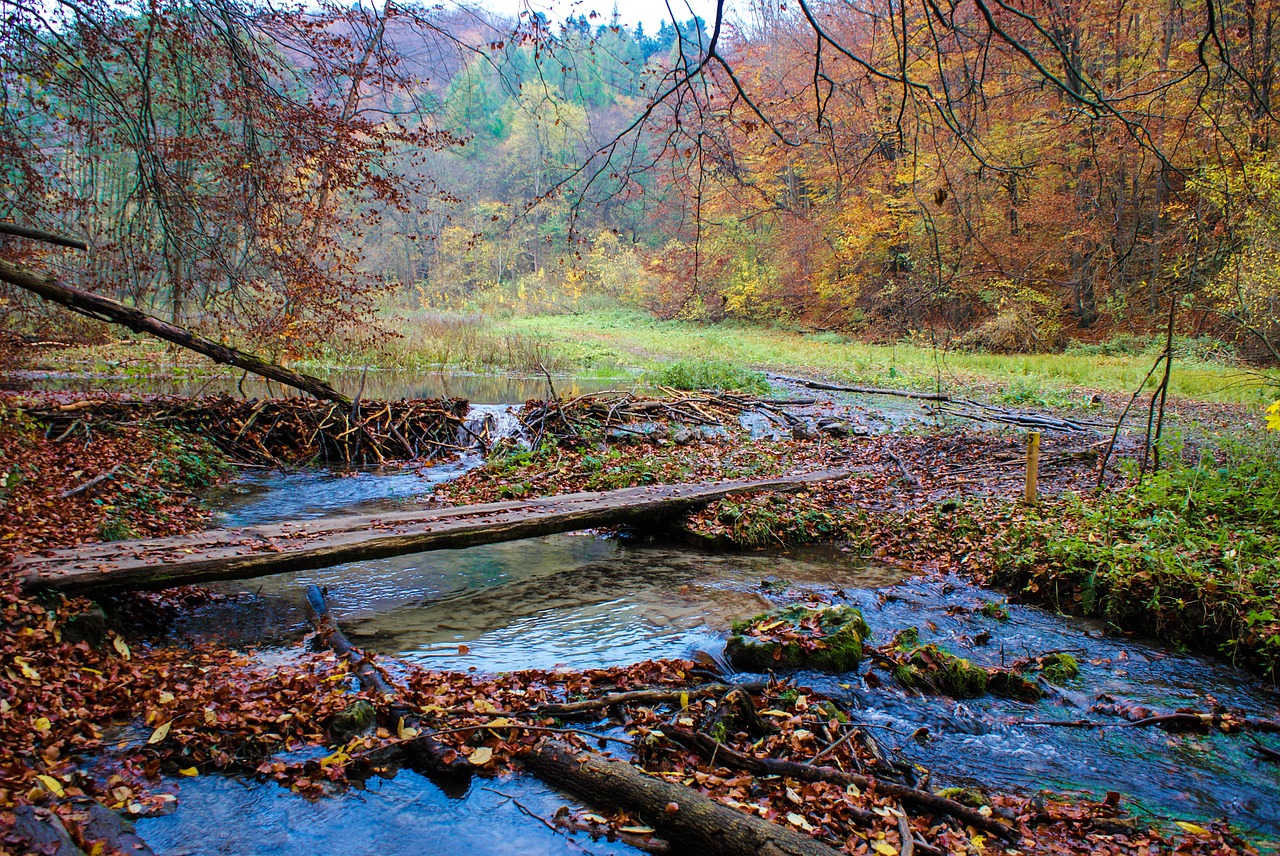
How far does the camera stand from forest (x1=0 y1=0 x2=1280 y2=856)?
11.0 ft

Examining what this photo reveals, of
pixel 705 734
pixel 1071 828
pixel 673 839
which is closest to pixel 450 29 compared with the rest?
pixel 705 734

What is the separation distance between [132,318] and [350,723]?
22.9 ft

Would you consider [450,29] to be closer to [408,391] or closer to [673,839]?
[673,839]

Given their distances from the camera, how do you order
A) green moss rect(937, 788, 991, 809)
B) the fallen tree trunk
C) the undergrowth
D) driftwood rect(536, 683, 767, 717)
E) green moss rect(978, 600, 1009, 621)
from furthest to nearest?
the fallen tree trunk < green moss rect(978, 600, 1009, 621) < the undergrowth < driftwood rect(536, 683, 767, 717) < green moss rect(937, 788, 991, 809)

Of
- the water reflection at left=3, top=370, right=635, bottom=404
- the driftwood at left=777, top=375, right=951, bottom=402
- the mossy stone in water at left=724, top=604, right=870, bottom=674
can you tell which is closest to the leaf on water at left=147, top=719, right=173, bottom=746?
the mossy stone in water at left=724, top=604, right=870, bottom=674

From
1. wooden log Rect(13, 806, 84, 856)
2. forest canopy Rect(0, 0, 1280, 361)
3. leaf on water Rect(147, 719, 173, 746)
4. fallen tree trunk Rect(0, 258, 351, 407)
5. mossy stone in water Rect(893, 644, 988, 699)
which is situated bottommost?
mossy stone in water Rect(893, 644, 988, 699)

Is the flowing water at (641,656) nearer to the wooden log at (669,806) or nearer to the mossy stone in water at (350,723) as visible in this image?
the wooden log at (669,806)

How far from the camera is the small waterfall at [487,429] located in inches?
502

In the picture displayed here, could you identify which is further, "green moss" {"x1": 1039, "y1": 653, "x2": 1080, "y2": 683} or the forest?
"green moss" {"x1": 1039, "y1": 653, "x2": 1080, "y2": 683}

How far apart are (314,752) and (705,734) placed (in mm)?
1926

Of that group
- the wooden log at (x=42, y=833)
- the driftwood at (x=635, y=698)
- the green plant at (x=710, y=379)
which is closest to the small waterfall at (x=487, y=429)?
the green plant at (x=710, y=379)

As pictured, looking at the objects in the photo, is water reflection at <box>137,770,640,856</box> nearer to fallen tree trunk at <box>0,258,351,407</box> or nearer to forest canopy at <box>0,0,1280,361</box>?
forest canopy at <box>0,0,1280,361</box>

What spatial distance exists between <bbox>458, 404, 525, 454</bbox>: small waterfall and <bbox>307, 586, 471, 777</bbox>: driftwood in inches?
269

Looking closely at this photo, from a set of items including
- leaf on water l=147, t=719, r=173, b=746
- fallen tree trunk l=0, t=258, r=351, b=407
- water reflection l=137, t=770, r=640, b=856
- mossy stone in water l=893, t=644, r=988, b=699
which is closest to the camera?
water reflection l=137, t=770, r=640, b=856
